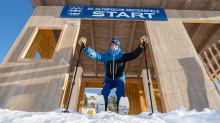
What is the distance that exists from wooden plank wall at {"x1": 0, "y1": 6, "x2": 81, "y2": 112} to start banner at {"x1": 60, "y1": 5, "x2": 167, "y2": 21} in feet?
2.59

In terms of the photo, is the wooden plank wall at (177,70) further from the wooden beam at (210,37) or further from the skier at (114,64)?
the wooden beam at (210,37)

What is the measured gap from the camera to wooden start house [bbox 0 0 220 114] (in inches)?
120

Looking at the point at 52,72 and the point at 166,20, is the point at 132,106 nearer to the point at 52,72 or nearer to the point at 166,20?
the point at 166,20

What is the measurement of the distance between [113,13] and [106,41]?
2.14 m

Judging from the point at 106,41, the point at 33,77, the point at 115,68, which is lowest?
the point at 33,77

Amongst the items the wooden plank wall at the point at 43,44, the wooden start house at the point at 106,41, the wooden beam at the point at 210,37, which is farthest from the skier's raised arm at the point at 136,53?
the wooden beam at the point at 210,37

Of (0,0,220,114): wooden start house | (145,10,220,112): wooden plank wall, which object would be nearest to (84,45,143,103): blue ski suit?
(0,0,220,114): wooden start house

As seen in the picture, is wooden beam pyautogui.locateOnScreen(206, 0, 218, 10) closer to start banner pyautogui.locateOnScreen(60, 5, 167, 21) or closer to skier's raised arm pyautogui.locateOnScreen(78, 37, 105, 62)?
start banner pyautogui.locateOnScreen(60, 5, 167, 21)

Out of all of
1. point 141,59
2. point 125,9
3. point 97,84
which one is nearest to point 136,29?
point 125,9

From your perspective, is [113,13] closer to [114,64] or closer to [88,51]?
[88,51]

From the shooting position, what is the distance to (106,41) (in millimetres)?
6918

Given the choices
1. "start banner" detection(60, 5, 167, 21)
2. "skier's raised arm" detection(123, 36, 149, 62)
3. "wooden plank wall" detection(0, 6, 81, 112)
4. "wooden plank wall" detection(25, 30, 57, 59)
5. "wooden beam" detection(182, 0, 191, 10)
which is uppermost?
"wooden beam" detection(182, 0, 191, 10)

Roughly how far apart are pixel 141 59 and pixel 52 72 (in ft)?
19.6

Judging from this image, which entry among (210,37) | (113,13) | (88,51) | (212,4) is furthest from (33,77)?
(210,37)
